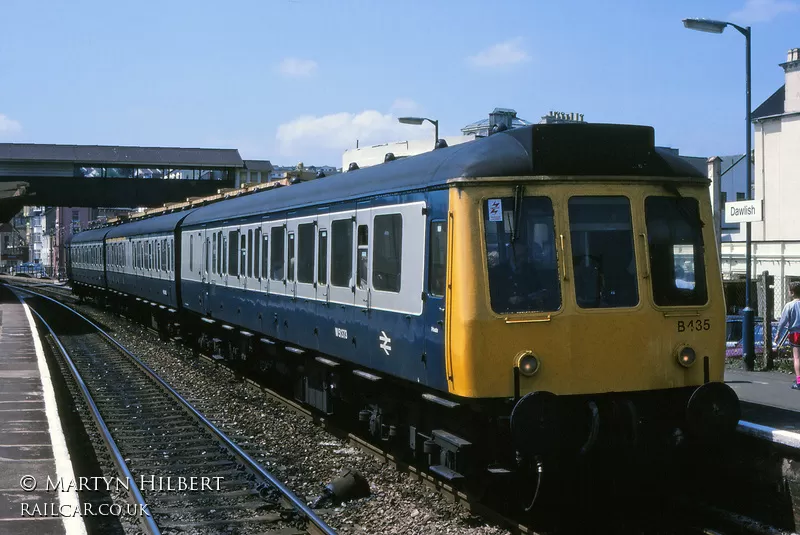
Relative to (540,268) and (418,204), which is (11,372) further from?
(540,268)

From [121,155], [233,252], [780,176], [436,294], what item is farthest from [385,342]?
[121,155]

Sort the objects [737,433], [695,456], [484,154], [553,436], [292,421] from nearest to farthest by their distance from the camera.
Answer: [553,436] < [484,154] < [695,456] < [737,433] < [292,421]

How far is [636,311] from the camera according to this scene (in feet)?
25.8

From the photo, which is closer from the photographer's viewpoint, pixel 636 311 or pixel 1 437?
pixel 636 311

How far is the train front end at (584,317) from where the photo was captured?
7.60 metres

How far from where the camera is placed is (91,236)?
136ft

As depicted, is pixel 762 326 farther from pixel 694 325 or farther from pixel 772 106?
pixel 772 106

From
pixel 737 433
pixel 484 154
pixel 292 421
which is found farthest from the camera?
pixel 292 421

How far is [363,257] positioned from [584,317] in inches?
117

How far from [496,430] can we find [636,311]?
1514 millimetres

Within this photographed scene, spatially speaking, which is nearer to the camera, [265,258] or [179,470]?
[179,470]

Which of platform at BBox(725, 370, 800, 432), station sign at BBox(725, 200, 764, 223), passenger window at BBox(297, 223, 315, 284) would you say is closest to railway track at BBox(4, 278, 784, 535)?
platform at BBox(725, 370, 800, 432)

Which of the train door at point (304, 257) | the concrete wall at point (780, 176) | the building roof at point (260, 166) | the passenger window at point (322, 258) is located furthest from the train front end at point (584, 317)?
the building roof at point (260, 166)

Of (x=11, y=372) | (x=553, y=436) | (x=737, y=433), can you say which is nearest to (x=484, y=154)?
(x=553, y=436)
